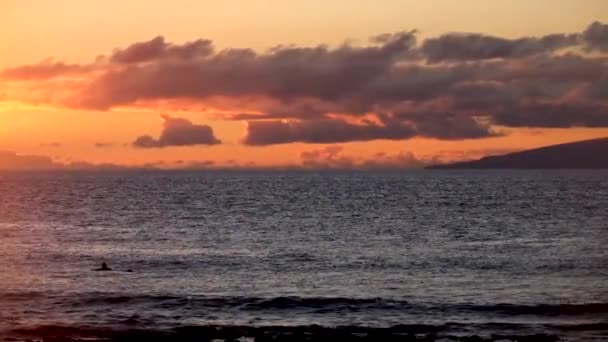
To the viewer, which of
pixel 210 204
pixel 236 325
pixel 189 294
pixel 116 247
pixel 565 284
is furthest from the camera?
pixel 210 204

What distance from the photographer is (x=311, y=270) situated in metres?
61.5

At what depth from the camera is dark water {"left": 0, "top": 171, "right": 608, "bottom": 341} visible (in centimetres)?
4422

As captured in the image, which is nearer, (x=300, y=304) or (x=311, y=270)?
(x=300, y=304)

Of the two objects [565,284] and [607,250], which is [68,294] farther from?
[607,250]

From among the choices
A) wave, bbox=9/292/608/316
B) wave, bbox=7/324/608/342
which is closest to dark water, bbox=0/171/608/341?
wave, bbox=9/292/608/316

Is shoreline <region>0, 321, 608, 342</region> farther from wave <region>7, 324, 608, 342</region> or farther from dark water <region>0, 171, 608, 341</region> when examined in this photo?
dark water <region>0, 171, 608, 341</region>

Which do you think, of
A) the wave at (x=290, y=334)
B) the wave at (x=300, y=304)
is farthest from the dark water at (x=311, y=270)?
the wave at (x=290, y=334)

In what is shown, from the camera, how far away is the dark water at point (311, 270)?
1741 inches

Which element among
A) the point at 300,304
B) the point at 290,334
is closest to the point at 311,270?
the point at 300,304

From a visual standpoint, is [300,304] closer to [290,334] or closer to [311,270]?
[290,334]

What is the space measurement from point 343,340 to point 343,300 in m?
11.7

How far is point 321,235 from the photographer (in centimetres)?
8869

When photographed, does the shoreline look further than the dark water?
No

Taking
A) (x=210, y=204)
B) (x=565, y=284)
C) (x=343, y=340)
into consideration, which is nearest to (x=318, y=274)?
(x=565, y=284)
